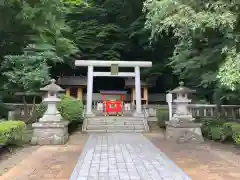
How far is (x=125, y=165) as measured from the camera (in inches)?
234

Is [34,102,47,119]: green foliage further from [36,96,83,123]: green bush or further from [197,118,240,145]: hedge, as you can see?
[197,118,240,145]: hedge

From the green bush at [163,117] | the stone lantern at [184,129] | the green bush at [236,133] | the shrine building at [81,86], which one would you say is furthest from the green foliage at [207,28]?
the shrine building at [81,86]

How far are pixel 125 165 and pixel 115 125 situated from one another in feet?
25.5

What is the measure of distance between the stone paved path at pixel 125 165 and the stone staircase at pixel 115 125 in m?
5.02

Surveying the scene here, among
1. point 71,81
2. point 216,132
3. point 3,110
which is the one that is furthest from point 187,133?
→ point 71,81

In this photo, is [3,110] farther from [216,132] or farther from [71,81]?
[216,132]

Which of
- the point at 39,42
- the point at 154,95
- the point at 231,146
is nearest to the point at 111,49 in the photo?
the point at 154,95

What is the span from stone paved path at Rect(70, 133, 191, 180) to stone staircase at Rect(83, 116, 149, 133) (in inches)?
198

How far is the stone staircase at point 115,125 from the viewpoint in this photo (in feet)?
43.4

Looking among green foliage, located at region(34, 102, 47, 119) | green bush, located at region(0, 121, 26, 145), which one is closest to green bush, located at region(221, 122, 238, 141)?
green bush, located at region(0, 121, 26, 145)

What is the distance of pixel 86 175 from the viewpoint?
16.8 ft

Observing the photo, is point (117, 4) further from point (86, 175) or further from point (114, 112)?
point (86, 175)

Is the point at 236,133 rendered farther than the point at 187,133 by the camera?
No

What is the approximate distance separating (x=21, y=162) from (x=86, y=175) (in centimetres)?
250
